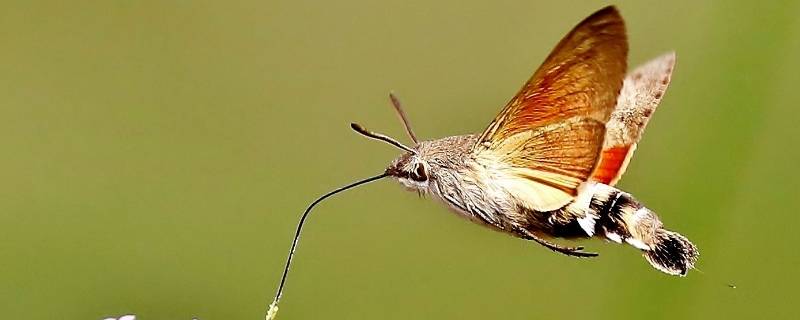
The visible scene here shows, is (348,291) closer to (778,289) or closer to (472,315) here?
(472,315)

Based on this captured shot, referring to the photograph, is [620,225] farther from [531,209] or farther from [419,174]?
[419,174]

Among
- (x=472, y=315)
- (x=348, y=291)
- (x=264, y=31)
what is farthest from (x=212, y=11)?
(x=472, y=315)

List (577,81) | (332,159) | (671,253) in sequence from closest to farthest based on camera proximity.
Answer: (577,81) < (671,253) < (332,159)

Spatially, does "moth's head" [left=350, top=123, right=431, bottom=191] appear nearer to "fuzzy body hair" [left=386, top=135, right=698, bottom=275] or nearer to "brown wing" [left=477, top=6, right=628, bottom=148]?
"fuzzy body hair" [left=386, top=135, right=698, bottom=275]

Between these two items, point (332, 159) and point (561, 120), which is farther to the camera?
point (332, 159)

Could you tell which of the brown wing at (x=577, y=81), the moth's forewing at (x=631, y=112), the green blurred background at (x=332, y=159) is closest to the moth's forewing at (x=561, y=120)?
the brown wing at (x=577, y=81)

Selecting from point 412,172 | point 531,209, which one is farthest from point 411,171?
point 531,209
